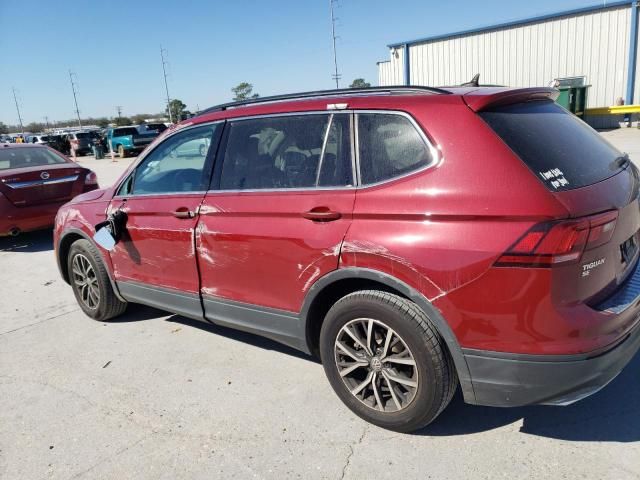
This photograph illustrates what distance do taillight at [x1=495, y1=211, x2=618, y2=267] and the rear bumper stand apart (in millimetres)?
439

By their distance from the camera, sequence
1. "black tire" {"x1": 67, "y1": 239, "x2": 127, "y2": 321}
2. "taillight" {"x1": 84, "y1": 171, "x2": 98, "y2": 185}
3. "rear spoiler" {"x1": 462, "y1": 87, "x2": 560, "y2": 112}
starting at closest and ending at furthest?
"rear spoiler" {"x1": 462, "y1": 87, "x2": 560, "y2": 112}
"black tire" {"x1": 67, "y1": 239, "x2": 127, "y2": 321}
"taillight" {"x1": 84, "y1": 171, "x2": 98, "y2": 185}

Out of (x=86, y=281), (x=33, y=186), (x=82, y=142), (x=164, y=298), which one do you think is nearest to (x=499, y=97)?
(x=164, y=298)

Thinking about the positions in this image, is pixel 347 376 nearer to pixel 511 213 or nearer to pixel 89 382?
pixel 511 213

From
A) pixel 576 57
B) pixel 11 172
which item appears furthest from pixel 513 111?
pixel 576 57

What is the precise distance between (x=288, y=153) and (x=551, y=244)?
1666 millimetres

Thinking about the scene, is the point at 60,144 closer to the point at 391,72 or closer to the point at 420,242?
the point at 391,72

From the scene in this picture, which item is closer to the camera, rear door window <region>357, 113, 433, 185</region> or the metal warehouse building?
rear door window <region>357, 113, 433, 185</region>

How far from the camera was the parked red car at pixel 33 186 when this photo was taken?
747 cm

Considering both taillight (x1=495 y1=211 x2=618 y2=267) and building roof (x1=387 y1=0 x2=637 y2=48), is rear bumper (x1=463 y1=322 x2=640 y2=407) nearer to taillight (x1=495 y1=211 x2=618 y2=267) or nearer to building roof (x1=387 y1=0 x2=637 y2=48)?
taillight (x1=495 y1=211 x2=618 y2=267)

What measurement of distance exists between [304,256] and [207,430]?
3.87ft

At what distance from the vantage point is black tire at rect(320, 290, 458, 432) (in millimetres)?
2555

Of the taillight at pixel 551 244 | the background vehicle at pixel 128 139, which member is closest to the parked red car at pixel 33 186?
the taillight at pixel 551 244

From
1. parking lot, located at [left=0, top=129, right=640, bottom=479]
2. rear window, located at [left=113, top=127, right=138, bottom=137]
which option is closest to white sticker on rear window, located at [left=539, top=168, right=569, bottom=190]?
parking lot, located at [left=0, top=129, right=640, bottom=479]

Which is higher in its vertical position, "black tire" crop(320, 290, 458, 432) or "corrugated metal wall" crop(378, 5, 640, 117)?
"corrugated metal wall" crop(378, 5, 640, 117)
